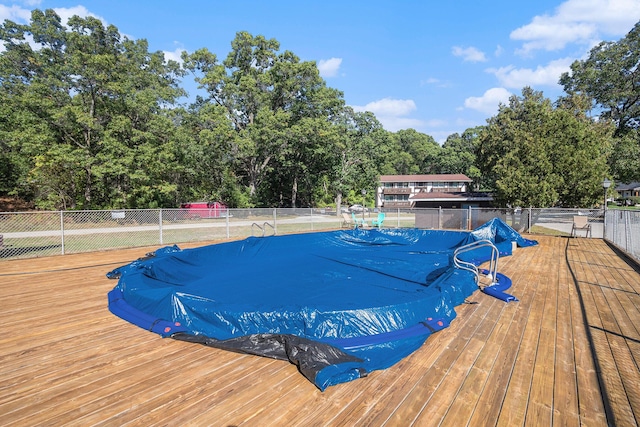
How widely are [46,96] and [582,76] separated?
3834 centimetres

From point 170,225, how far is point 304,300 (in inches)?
307

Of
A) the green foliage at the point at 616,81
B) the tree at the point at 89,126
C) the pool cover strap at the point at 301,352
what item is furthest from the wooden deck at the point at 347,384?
the green foliage at the point at 616,81

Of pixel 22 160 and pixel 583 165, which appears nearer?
pixel 583 165

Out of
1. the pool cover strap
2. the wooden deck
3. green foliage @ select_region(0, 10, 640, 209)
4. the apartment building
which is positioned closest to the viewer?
the wooden deck

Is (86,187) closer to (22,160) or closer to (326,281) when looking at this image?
(22,160)

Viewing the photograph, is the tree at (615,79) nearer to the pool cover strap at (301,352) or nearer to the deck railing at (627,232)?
the deck railing at (627,232)

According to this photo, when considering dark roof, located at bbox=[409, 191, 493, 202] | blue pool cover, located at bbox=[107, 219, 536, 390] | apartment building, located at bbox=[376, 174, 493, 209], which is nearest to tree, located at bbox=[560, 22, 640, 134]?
dark roof, located at bbox=[409, 191, 493, 202]

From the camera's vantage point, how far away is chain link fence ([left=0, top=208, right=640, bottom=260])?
338 inches

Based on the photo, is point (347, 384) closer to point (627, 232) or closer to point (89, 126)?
point (627, 232)

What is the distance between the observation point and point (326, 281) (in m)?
5.47

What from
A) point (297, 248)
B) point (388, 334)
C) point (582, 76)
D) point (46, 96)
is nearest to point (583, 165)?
point (297, 248)

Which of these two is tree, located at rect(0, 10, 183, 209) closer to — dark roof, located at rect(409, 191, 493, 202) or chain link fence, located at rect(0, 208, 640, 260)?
chain link fence, located at rect(0, 208, 640, 260)

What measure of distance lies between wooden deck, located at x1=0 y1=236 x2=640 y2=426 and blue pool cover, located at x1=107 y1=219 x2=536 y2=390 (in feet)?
0.46

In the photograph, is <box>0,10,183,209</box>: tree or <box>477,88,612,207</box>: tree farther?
<box>0,10,183,209</box>: tree
